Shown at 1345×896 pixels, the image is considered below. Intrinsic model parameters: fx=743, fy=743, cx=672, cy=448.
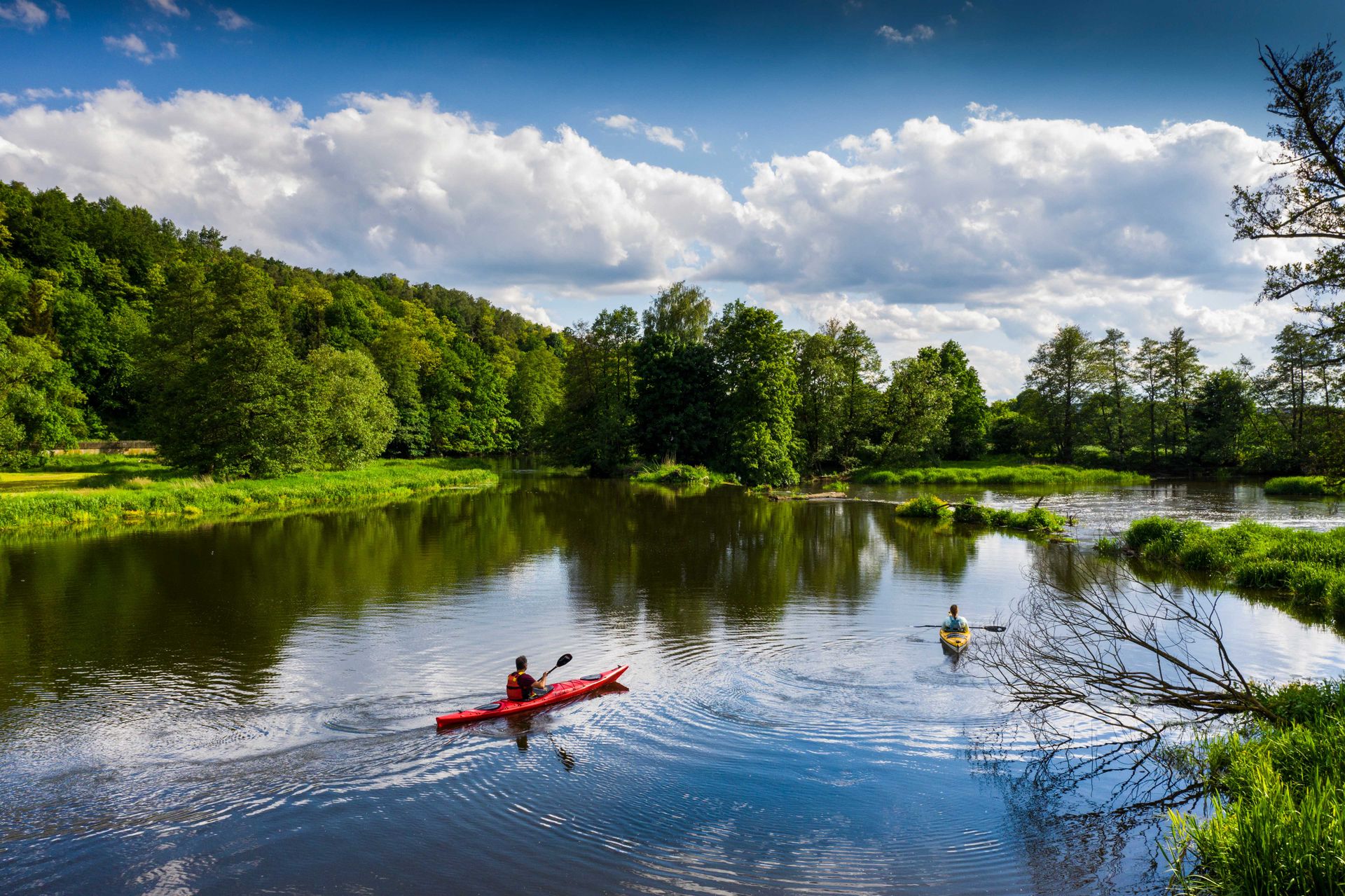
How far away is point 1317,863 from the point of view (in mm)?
5516

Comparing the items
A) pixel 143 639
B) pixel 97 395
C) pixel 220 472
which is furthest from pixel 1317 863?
pixel 97 395

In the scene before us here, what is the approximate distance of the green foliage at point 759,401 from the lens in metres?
54.7

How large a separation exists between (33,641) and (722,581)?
53.0ft

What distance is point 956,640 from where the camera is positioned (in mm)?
14875

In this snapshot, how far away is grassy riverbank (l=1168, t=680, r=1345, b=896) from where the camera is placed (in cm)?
562

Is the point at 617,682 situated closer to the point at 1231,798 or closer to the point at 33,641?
the point at 1231,798

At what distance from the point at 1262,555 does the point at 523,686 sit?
22.0 m

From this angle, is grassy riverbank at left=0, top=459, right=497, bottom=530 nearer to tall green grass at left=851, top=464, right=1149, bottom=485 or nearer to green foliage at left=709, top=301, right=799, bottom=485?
green foliage at left=709, top=301, right=799, bottom=485

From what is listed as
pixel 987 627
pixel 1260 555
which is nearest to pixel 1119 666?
pixel 987 627

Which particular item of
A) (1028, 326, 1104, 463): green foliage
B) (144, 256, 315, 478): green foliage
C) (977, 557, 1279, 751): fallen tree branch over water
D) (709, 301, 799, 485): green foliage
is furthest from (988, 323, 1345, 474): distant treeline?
(144, 256, 315, 478): green foliage

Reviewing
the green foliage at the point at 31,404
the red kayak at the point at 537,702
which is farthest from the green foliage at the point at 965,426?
the green foliage at the point at 31,404

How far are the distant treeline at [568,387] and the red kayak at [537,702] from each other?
3627 centimetres

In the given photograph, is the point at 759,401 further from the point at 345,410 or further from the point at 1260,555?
the point at 1260,555

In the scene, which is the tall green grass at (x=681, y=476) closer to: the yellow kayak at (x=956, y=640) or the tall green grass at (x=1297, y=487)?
the tall green grass at (x=1297, y=487)
